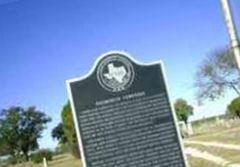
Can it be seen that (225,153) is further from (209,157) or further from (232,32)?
(232,32)

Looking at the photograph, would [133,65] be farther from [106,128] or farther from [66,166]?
[66,166]

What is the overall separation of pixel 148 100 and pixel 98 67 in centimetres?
99

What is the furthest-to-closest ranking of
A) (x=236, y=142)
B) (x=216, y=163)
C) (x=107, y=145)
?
1. (x=236, y=142)
2. (x=216, y=163)
3. (x=107, y=145)

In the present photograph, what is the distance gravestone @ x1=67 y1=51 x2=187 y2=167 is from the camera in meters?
10.2

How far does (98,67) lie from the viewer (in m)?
10.5

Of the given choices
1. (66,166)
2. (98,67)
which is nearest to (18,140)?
(66,166)

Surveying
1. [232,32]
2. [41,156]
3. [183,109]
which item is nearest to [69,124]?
[41,156]

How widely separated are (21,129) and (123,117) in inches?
2109

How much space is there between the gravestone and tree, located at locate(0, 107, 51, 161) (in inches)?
1993

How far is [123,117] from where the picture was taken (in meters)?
10.3

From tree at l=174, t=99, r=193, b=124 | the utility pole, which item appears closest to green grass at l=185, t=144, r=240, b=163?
the utility pole

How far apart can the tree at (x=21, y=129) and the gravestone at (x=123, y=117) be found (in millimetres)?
50610

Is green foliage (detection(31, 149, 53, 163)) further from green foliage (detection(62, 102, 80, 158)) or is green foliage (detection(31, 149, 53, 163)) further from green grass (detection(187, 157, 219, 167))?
green grass (detection(187, 157, 219, 167))

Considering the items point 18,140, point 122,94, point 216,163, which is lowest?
point 216,163
